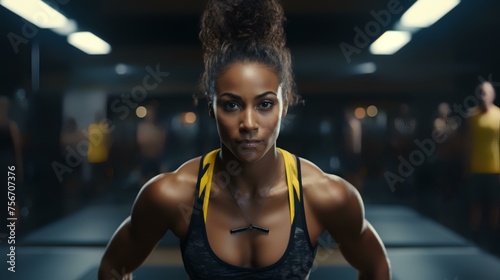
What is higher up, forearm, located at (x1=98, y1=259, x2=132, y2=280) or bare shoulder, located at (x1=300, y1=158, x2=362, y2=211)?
bare shoulder, located at (x1=300, y1=158, x2=362, y2=211)

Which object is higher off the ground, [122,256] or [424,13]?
[424,13]

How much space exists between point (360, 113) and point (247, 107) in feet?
4.13

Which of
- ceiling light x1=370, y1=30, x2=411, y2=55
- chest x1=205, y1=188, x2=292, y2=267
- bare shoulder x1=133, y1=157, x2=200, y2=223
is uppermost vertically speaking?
ceiling light x1=370, y1=30, x2=411, y2=55

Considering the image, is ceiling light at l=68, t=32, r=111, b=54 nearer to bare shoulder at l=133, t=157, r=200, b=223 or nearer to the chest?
bare shoulder at l=133, t=157, r=200, b=223

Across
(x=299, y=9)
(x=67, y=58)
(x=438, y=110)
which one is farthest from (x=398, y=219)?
(x=67, y=58)

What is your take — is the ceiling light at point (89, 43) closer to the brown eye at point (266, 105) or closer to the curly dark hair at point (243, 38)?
the curly dark hair at point (243, 38)

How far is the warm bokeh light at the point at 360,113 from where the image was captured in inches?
95.6

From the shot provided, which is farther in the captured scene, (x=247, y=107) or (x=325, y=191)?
(x=325, y=191)

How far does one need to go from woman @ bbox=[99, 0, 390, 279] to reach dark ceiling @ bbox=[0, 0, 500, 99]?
0.83m

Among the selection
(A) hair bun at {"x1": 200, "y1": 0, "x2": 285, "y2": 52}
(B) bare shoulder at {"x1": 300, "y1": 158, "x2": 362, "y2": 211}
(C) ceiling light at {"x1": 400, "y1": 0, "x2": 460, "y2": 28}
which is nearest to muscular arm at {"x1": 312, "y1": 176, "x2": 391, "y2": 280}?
(B) bare shoulder at {"x1": 300, "y1": 158, "x2": 362, "y2": 211}

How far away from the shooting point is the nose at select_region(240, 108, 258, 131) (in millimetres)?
1274

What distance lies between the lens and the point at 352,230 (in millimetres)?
1543

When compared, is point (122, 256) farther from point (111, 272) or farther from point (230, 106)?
point (230, 106)

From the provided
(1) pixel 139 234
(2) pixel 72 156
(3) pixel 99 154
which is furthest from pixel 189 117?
(1) pixel 139 234
